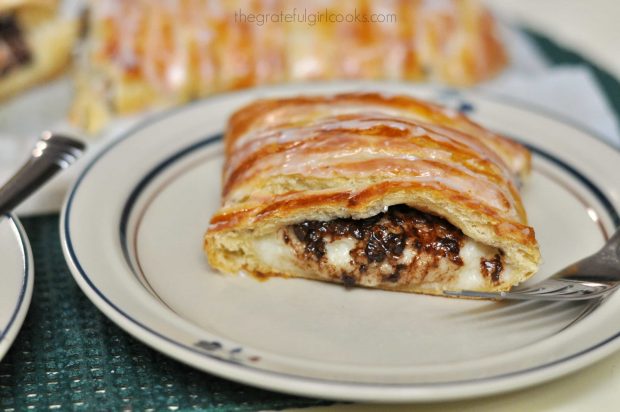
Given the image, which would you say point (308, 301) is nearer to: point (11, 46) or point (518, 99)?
point (518, 99)

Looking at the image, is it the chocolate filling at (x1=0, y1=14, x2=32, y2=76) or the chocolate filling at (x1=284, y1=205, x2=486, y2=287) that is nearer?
the chocolate filling at (x1=284, y1=205, x2=486, y2=287)

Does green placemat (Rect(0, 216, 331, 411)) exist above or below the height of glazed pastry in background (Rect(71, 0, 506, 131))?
below

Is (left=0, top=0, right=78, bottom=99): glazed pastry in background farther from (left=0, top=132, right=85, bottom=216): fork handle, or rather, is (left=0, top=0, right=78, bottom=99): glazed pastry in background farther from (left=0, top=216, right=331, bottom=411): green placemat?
(left=0, top=216, right=331, bottom=411): green placemat

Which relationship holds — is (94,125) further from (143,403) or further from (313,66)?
(143,403)

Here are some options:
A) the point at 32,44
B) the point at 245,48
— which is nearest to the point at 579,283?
the point at 245,48

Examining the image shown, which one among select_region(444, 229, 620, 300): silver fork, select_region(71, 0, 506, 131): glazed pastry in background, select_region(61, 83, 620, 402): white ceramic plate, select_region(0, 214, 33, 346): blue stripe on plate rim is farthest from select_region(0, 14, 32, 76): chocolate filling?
select_region(444, 229, 620, 300): silver fork
